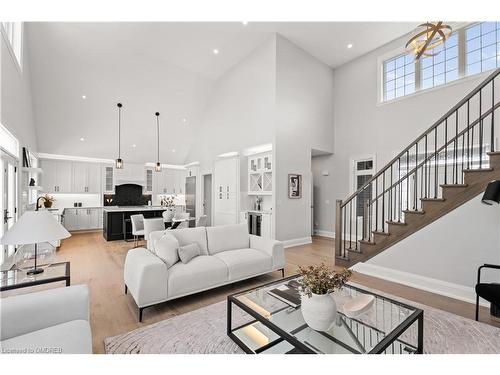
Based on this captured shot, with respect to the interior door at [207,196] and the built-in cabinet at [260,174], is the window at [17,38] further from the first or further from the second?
the interior door at [207,196]

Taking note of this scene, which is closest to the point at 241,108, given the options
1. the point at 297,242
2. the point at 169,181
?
the point at 297,242

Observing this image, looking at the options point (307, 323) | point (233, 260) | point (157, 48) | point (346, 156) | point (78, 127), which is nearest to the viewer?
point (307, 323)

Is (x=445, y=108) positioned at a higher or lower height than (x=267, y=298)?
higher

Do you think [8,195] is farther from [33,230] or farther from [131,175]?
[131,175]

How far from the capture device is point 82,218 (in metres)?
8.09

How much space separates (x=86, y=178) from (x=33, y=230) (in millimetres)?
7737

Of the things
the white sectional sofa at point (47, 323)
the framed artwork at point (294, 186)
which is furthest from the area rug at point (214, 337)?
the framed artwork at point (294, 186)

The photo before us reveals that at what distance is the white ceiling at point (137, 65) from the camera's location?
5242mm

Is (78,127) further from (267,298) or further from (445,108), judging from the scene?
(445,108)

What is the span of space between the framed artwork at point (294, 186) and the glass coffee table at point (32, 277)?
4.50 m

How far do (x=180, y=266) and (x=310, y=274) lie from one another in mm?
1662

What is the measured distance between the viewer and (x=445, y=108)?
507 cm
